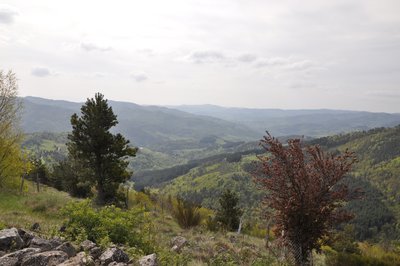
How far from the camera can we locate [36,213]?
1709 centimetres

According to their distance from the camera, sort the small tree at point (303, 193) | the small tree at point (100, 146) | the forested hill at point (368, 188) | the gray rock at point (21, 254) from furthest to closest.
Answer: the forested hill at point (368, 188), the small tree at point (100, 146), the small tree at point (303, 193), the gray rock at point (21, 254)

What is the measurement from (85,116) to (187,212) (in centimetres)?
1018

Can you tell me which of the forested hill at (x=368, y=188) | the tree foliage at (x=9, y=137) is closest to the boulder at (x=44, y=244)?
the tree foliage at (x=9, y=137)

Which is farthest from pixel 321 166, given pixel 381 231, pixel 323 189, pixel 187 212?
pixel 381 231

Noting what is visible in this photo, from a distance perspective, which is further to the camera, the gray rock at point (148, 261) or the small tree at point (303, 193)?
the small tree at point (303, 193)

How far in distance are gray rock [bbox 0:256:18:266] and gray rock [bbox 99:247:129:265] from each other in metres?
1.63

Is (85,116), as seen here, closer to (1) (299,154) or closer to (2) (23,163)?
(2) (23,163)

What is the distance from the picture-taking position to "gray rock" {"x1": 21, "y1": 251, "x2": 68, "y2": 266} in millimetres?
6410

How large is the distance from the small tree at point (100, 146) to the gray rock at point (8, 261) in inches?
688

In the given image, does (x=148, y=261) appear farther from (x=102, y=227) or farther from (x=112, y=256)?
(x=102, y=227)

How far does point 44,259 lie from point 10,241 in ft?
5.46

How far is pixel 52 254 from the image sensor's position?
6727mm

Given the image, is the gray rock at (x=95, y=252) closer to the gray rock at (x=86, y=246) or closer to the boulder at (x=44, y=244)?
the gray rock at (x=86, y=246)

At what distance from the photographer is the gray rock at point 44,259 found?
6410 millimetres
